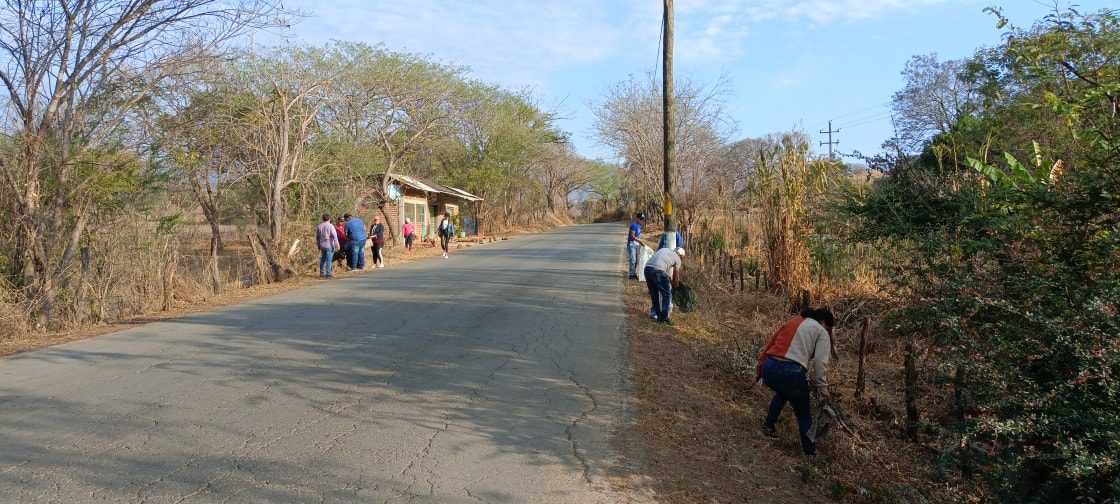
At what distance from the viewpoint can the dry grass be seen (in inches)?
195

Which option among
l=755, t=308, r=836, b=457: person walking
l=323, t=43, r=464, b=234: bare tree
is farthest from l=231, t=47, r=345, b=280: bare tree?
l=755, t=308, r=836, b=457: person walking

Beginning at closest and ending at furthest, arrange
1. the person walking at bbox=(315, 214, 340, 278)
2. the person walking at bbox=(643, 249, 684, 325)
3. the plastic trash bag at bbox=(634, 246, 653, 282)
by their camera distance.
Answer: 1. the person walking at bbox=(643, 249, 684, 325)
2. the plastic trash bag at bbox=(634, 246, 653, 282)
3. the person walking at bbox=(315, 214, 340, 278)

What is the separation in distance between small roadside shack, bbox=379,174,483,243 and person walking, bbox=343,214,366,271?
10693mm

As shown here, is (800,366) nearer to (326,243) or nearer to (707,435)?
(707,435)

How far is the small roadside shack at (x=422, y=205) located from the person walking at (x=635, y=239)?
48.6ft

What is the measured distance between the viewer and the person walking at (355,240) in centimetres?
1811

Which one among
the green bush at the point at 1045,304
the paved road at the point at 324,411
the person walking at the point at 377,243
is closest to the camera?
the green bush at the point at 1045,304

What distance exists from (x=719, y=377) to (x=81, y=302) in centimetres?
971

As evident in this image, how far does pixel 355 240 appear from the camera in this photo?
18.2 m

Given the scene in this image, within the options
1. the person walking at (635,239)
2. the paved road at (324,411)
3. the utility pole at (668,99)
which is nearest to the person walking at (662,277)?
the paved road at (324,411)

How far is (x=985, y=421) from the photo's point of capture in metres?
3.89

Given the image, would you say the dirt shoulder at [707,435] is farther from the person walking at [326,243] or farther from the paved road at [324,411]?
the person walking at [326,243]

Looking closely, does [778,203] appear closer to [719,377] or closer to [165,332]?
[719,377]

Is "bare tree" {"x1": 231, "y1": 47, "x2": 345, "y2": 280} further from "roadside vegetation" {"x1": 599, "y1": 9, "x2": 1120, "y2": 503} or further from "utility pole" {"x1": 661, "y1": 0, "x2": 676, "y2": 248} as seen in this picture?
"roadside vegetation" {"x1": 599, "y1": 9, "x2": 1120, "y2": 503}
